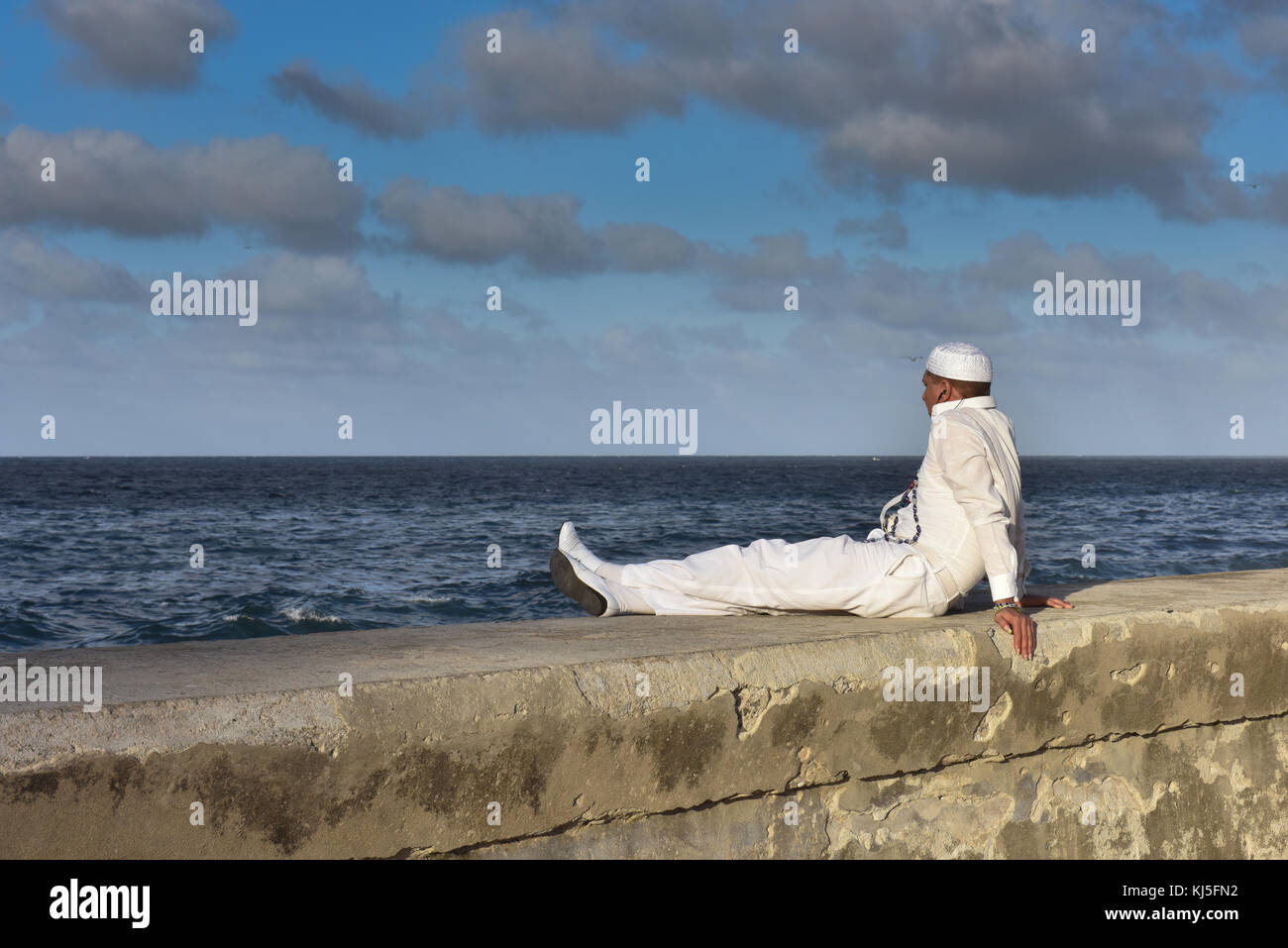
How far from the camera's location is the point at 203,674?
248 cm

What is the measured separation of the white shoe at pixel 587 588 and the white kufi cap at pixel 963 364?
142cm

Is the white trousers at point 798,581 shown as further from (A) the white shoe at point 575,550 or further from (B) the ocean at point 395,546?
(B) the ocean at point 395,546

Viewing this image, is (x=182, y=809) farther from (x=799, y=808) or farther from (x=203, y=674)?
(x=799, y=808)

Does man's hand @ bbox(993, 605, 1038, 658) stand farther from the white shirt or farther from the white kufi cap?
the white kufi cap

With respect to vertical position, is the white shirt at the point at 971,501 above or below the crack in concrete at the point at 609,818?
above

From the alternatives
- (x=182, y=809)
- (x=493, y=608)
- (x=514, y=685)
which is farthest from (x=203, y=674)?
(x=493, y=608)

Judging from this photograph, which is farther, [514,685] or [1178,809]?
[1178,809]

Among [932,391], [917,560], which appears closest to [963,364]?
[932,391]

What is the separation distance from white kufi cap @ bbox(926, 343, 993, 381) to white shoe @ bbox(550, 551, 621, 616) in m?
1.42

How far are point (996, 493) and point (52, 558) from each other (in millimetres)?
24353

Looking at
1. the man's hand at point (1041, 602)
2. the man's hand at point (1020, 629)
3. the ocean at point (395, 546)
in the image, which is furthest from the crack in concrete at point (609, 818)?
the ocean at point (395, 546)

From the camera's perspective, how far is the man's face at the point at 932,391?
380 cm

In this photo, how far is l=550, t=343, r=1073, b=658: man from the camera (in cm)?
347
